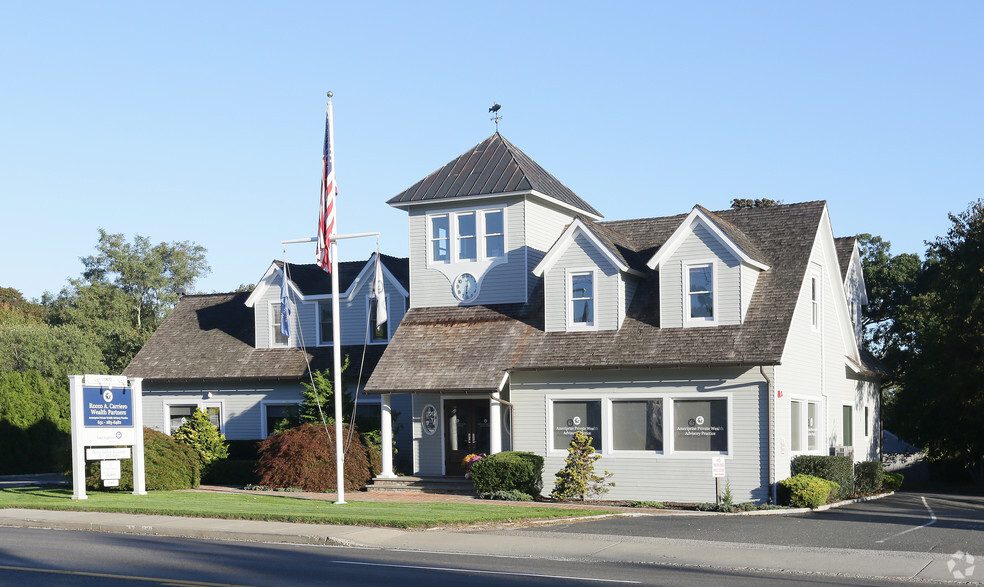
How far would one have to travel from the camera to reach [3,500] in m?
23.7

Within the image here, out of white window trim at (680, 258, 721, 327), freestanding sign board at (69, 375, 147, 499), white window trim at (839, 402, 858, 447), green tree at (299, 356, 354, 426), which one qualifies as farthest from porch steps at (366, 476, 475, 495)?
white window trim at (839, 402, 858, 447)

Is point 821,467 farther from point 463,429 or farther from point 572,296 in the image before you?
point 463,429

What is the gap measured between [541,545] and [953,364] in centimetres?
1942

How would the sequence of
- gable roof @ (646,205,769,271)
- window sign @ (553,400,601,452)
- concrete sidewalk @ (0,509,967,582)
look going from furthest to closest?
1. window sign @ (553,400,601,452)
2. gable roof @ (646,205,769,271)
3. concrete sidewalk @ (0,509,967,582)

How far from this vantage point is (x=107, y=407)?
81.0 feet

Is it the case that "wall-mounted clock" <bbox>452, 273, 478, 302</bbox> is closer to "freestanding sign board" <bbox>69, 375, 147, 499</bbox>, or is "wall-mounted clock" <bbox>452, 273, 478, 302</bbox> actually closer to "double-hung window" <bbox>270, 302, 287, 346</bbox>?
"double-hung window" <bbox>270, 302, 287, 346</bbox>

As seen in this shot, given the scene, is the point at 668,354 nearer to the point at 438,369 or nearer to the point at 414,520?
the point at 438,369

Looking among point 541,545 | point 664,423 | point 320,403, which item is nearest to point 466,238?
point 320,403

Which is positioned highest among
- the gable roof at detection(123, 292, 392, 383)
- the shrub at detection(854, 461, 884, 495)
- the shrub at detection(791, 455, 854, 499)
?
the gable roof at detection(123, 292, 392, 383)

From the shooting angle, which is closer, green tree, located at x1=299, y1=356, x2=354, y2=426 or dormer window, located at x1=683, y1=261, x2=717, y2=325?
dormer window, located at x1=683, y1=261, x2=717, y2=325

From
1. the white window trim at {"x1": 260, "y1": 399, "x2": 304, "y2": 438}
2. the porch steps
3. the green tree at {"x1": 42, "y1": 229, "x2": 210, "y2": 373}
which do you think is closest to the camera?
the porch steps

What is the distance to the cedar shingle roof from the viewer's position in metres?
25.4

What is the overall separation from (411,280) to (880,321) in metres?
26.1

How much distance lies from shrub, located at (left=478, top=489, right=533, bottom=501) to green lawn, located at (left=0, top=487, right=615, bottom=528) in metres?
1.40
